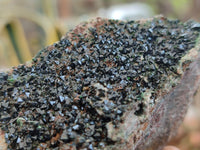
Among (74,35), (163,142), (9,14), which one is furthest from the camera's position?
(9,14)

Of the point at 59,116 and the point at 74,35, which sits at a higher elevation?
the point at 74,35

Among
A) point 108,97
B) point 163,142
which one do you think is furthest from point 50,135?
point 163,142

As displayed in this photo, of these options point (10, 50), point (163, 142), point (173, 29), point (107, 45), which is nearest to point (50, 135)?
point (107, 45)

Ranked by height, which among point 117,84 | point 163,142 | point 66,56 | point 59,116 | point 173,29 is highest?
point 173,29

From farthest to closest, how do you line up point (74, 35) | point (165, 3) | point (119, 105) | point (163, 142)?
1. point (165, 3)
2. point (163, 142)
3. point (74, 35)
4. point (119, 105)

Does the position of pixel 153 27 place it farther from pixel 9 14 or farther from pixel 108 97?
pixel 9 14

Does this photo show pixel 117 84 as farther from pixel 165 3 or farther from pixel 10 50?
pixel 165 3

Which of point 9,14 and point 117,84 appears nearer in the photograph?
point 117,84
